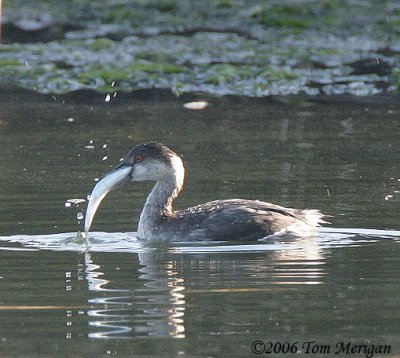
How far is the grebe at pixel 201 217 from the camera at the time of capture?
11.9 meters

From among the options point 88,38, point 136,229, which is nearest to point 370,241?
point 136,229

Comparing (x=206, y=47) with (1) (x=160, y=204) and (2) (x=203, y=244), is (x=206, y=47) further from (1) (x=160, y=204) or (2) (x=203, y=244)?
(2) (x=203, y=244)

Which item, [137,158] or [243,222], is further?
[137,158]

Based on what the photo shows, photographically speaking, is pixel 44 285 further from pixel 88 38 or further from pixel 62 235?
pixel 88 38

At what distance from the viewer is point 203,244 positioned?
38.7ft

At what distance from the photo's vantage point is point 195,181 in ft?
48.1

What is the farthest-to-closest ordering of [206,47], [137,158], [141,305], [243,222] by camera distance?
1. [206,47]
2. [137,158]
3. [243,222]
4. [141,305]

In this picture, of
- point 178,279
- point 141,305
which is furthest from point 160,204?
point 141,305

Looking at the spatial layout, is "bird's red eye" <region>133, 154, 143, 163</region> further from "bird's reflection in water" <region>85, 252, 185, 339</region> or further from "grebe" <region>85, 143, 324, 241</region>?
"bird's reflection in water" <region>85, 252, 185, 339</region>

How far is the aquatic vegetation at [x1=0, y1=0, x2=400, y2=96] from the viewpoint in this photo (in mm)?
21828

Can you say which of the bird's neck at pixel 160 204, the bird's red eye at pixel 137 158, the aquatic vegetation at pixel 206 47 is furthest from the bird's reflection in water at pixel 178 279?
the aquatic vegetation at pixel 206 47

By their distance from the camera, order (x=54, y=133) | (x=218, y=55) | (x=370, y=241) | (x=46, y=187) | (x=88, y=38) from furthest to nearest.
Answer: (x=88, y=38) < (x=218, y=55) < (x=54, y=133) < (x=46, y=187) < (x=370, y=241)

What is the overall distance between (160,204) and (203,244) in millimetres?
999

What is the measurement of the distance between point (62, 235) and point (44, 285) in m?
2.13
